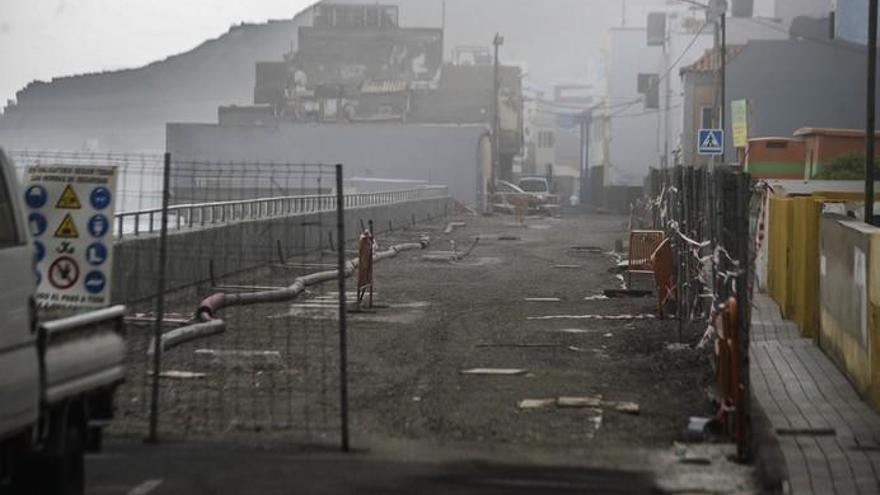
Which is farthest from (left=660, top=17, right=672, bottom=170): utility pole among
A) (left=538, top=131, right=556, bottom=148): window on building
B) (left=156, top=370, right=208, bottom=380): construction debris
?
(left=538, top=131, right=556, bottom=148): window on building

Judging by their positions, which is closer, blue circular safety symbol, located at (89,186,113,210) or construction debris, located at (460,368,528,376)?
blue circular safety symbol, located at (89,186,113,210)

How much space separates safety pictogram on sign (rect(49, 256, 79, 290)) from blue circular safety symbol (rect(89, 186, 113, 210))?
0.43 metres

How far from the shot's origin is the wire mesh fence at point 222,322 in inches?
501

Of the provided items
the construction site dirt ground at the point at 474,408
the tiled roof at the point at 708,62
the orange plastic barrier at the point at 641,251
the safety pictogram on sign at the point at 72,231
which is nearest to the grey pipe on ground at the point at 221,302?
the construction site dirt ground at the point at 474,408

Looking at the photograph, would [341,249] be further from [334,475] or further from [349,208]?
[349,208]

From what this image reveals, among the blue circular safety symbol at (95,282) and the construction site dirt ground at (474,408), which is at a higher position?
the blue circular safety symbol at (95,282)

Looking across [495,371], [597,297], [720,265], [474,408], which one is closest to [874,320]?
[720,265]

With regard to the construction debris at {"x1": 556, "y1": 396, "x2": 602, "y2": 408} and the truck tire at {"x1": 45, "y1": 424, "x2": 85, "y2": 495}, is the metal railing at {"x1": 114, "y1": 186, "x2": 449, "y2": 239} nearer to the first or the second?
the construction debris at {"x1": 556, "y1": 396, "x2": 602, "y2": 408}

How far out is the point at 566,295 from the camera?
26.4 m

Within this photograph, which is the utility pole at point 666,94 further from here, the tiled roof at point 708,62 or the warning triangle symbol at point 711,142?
the warning triangle symbol at point 711,142

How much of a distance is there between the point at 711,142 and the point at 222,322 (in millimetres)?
23683

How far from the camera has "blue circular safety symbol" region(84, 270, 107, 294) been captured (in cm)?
1044

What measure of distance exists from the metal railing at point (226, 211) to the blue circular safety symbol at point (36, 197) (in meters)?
6.24

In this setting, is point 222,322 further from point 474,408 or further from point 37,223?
point 37,223
